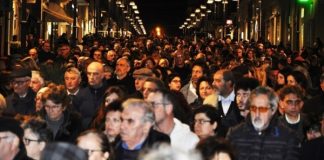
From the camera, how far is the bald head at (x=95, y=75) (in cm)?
1434

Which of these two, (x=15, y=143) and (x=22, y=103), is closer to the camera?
(x=15, y=143)

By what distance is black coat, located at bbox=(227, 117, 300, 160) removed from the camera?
8477mm

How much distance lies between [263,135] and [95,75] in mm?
6215

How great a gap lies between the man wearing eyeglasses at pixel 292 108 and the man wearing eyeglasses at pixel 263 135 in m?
1.99

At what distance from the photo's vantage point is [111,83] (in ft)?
53.7

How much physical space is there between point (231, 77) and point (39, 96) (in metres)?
2.89

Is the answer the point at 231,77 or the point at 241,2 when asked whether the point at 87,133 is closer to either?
the point at 231,77

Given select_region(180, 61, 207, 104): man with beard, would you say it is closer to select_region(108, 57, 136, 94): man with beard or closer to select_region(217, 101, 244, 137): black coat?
select_region(108, 57, 136, 94): man with beard

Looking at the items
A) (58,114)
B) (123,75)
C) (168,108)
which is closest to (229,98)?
(58,114)

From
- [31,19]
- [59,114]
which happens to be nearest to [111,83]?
[59,114]

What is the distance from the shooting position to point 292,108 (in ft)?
35.6

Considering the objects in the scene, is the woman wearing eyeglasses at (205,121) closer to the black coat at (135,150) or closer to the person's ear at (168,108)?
the person's ear at (168,108)

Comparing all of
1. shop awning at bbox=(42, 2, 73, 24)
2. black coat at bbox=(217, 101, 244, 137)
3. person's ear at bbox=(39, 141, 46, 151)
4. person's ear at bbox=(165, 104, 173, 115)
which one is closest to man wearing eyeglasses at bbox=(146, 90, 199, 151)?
person's ear at bbox=(165, 104, 173, 115)

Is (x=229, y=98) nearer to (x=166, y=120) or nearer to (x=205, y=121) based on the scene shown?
(x=205, y=121)
